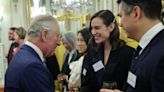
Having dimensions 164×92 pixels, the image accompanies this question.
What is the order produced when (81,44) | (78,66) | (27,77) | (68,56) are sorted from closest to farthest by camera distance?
Answer: (27,77), (78,66), (81,44), (68,56)

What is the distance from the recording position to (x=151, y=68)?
1541mm

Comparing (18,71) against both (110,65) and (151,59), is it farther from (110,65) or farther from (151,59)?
(110,65)

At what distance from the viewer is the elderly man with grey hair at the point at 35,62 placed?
1.89m

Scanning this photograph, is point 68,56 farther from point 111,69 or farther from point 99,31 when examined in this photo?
point 111,69

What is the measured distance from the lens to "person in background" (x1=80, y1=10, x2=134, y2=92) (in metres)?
2.65

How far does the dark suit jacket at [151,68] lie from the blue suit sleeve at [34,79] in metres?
0.52

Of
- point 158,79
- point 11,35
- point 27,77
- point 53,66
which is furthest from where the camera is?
point 11,35

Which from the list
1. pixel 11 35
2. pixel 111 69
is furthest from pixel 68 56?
pixel 11 35

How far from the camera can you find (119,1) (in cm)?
188

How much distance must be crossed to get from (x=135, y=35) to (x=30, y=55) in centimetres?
66

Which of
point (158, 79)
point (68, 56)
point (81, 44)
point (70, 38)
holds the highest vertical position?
point (158, 79)

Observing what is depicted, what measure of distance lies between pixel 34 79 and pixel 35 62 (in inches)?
4.0

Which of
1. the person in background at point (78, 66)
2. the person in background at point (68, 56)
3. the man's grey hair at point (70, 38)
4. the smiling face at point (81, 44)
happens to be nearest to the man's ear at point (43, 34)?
the person in background at point (78, 66)

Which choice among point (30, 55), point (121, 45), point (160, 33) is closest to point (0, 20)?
point (121, 45)
